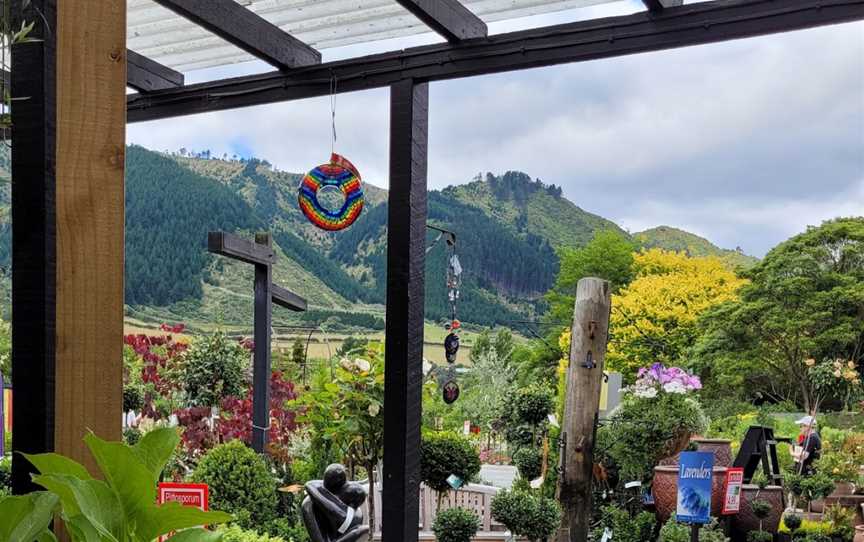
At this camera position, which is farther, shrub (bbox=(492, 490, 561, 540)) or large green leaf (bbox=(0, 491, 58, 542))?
shrub (bbox=(492, 490, 561, 540))

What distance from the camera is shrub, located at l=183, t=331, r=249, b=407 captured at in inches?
212

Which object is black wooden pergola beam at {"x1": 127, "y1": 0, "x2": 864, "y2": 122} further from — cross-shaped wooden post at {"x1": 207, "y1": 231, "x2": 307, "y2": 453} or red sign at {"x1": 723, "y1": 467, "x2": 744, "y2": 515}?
red sign at {"x1": 723, "y1": 467, "x2": 744, "y2": 515}

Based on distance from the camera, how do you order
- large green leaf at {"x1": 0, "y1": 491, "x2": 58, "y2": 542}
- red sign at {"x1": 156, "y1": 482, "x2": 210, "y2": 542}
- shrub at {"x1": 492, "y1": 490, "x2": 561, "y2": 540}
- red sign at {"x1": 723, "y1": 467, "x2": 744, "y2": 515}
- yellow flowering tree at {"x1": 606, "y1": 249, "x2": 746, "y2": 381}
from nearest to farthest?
1. large green leaf at {"x1": 0, "y1": 491, "x2": 58, "y2": 542}
2. red sign at {"x1": 156, "y1": 482, "x2": 210, "y2": 542}
3. red sign at {"x1": 723, "y1": 467, "x2": 744, "y2": 515}
4. shrub at {"x1": 492, "y1": 490, "x2": 561, "y2": 540}
5. yellow flowering tree at {"x1": 606, "y1": 249, "x2": 746, "y2": 381}

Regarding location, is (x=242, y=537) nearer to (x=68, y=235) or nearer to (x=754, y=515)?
(x=68, y=235)

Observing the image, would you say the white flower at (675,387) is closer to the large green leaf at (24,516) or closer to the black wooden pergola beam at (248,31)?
the black wooden pergola beam at (248,31)

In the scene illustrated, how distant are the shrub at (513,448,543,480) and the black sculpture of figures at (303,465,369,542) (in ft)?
6.50

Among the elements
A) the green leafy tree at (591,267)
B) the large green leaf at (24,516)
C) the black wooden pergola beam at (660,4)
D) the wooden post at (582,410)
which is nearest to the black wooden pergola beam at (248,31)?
the black wooden pergola beam at (660,4)

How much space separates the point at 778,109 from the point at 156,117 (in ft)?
69.5

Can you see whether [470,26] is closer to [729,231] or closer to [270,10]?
[270,10]

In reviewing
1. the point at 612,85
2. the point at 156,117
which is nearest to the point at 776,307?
the point at 612,85

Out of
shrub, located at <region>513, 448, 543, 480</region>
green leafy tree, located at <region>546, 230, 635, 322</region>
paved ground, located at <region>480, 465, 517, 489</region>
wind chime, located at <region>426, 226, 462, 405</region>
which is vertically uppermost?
green leafy tree, located at <region>546, 230, 635, 322</region>

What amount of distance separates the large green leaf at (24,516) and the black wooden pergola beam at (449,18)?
7.59ft

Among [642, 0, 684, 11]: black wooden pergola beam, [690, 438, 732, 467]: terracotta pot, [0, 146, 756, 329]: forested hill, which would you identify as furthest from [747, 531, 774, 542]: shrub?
[0, 146, 756, 329]: forested hill

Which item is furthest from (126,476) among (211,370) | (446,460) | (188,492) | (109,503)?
(211,370)
